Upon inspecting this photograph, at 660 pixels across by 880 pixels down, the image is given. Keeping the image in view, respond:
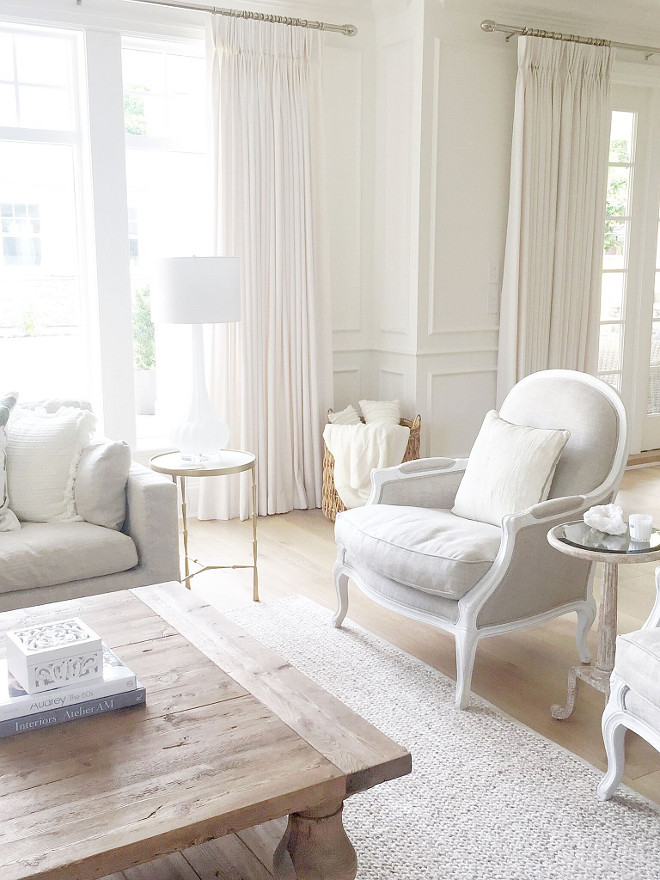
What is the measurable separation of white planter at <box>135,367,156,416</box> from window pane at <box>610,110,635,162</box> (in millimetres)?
3197

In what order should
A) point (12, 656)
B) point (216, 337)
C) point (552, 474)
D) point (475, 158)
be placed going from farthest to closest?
point (475, 158)
point (216, 337)
point (552, 474)
point (12, 656)

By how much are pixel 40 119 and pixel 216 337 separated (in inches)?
51.4

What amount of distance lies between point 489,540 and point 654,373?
3.89m

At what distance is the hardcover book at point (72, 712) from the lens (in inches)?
67.0

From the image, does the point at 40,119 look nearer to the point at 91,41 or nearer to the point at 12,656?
the point at 91,41

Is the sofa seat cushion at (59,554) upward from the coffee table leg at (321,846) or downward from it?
upward

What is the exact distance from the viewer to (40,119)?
4.18 m

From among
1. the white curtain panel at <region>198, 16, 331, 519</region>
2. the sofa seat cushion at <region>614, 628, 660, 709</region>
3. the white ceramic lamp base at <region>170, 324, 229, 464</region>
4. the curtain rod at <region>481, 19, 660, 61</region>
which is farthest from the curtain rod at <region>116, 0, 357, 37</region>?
the sofa seat cushion at <region>614, 628, 660, 709</region>

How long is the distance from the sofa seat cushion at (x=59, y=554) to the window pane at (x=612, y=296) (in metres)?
3.83

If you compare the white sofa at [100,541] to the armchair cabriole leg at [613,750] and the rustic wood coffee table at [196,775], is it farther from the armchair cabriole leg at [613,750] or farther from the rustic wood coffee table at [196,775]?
the armchair cabriole leg at [613,750]

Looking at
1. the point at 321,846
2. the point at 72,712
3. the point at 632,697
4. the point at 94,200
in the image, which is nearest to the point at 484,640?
the point at 632,697

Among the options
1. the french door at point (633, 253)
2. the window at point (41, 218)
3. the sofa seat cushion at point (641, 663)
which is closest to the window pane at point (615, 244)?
the french door at point (633, 253)

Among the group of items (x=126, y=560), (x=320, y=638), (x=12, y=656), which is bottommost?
(x=320, y=638)

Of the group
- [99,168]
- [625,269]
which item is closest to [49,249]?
[99,168]
